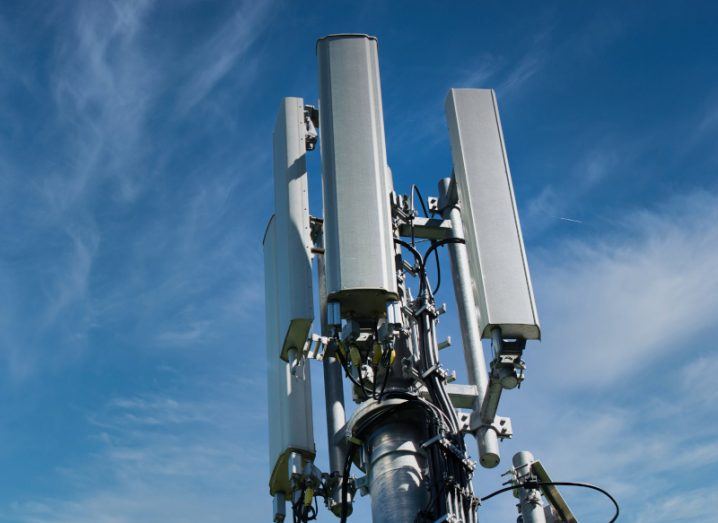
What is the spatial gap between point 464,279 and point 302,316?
2203 millimetres

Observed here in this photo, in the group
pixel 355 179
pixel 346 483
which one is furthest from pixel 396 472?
pixel 355 179

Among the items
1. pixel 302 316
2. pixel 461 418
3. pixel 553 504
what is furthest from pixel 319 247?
pixel 553 504

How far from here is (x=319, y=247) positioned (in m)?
11.2

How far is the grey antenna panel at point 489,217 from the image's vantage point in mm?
8422

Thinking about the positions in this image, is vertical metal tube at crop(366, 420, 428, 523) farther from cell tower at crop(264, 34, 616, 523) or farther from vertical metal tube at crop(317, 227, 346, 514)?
vertical metal tube at crop(317, 227, 346, 514)

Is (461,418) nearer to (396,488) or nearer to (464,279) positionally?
(396,488)

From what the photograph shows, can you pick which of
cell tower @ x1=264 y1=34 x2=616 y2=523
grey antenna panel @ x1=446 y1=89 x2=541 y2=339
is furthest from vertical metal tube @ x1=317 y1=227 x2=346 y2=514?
grey antenna panel @ x1=446 y1=89 x2=541 y2=339

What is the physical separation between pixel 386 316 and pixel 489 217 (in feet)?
5.34

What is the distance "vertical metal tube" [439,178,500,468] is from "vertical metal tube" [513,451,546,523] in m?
0.64

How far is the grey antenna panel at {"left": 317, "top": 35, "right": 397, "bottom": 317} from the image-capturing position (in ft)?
27.8

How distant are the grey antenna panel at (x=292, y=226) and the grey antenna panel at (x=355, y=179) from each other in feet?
2.38

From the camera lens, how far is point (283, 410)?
1018 centimetres

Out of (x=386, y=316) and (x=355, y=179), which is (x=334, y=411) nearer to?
(x=386, y=316)

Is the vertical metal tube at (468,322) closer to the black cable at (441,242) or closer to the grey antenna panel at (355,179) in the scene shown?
the black cable at (441,242)
